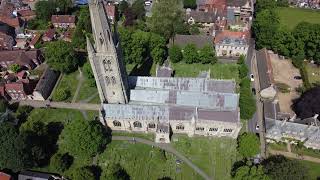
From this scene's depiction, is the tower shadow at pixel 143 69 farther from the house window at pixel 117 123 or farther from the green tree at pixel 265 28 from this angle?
the green tree at pixel 265 28

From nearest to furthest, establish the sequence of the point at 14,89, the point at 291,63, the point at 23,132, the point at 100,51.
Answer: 1. the point at 100,51
2. the point at 23,132
3. the point at 14,89
4. the point at 291,63

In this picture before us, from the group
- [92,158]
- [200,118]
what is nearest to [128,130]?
[92,158]

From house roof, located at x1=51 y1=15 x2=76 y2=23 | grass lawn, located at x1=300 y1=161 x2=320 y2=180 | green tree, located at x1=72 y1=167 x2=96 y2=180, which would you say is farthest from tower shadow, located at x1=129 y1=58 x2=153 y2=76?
grass lawn, located at x1=300 y1=161 x2=320 y2=180

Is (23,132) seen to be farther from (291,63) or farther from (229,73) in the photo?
(291,63)

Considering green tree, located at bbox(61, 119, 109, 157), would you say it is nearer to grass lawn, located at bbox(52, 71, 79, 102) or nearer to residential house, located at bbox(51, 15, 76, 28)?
grass lawn, located at bbox(52, 71, 79, 102)

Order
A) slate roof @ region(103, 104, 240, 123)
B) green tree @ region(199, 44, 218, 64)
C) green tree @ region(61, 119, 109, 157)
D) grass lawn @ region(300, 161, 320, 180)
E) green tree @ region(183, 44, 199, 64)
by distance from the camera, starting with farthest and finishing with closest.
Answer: green tree @ region(183, 44, 199, 64), green tree @ region(199, 44, 218, 64), slate roof @ region(103, 104, 240, 123), grass lawn @ region(300, 161, 320, 180), green tree @ region(61, 119, 109, 157)
